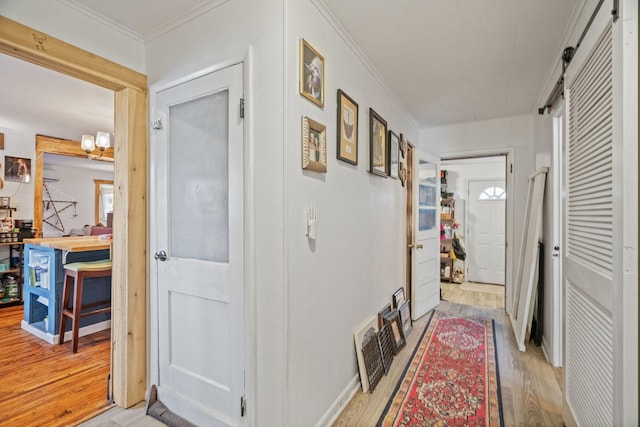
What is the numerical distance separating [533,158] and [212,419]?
3893 mm

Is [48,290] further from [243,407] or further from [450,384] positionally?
[450,384]

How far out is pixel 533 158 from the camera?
3404 mm

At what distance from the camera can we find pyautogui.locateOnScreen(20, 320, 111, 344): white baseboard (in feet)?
9.33

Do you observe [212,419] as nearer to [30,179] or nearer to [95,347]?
[95,347]

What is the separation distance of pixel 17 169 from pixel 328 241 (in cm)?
497

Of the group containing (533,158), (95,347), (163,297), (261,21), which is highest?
(261,21)

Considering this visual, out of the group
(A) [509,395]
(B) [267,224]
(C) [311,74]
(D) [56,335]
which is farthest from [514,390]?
(D) [56,335]

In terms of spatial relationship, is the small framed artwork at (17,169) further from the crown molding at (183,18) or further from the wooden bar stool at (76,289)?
the crown molding at (183,18)

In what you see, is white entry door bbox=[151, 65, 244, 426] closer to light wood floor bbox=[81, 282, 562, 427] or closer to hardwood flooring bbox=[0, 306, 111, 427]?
light wood floor bbox=[81, 282, 562, 427]

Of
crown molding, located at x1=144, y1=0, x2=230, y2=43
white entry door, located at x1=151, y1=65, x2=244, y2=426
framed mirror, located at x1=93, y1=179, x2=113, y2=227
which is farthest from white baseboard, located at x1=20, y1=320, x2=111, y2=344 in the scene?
framed mirror, located at x1=93, y1=179, x2=113, y2=227

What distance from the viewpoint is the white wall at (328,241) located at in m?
1.45

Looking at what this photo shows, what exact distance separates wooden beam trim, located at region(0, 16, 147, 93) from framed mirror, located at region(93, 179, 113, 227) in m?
7.17

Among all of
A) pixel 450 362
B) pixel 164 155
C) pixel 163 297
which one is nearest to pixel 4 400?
pixel 163 297

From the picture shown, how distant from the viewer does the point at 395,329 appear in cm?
271
